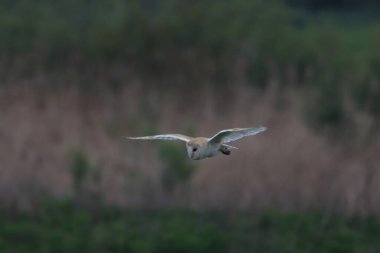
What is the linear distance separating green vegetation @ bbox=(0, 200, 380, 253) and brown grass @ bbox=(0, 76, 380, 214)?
0.13 meters

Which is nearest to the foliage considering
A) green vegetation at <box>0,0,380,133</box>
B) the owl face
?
green vegetation at <box>0,0,380,133</box>

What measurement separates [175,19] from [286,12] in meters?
1.63

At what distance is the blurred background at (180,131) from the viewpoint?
1177 cm

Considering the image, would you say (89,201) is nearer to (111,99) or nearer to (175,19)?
(111,99)

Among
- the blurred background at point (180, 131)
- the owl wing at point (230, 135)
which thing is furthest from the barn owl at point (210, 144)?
the blurred background at point (180, 131)

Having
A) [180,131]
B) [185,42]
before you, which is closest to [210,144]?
[180,131]

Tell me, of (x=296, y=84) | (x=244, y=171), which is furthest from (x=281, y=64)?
(x=244, y=171)

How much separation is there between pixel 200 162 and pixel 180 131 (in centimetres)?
41

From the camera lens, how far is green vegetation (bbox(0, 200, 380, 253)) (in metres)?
11.5

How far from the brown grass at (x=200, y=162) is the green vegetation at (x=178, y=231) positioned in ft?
0.42

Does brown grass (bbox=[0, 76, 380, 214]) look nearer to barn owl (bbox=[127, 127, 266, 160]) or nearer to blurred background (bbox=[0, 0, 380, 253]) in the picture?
blurred background (bbox=[0, 0, 380, 253])

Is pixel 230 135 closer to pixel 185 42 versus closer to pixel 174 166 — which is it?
pixel 174 166

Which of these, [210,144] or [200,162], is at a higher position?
[200,162]

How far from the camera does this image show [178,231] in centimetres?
1159
